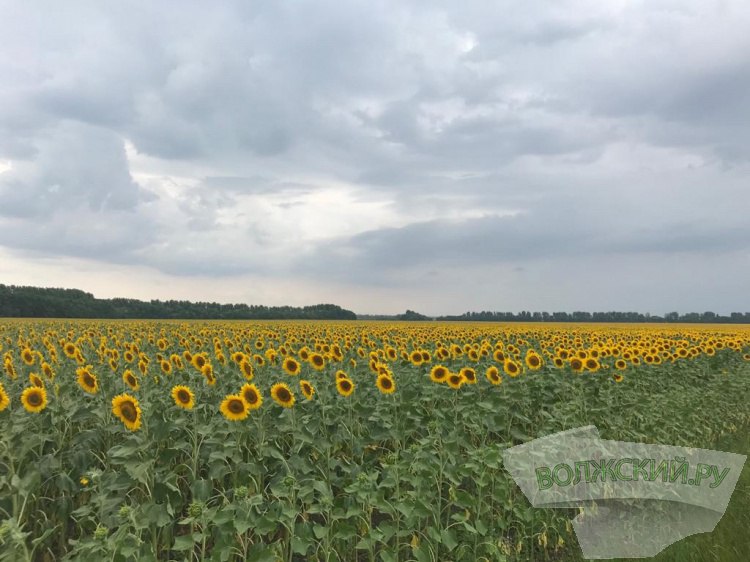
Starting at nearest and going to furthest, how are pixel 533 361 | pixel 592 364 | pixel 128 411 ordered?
pixel 128 411 → pixel 533 361 → pixel 592 364

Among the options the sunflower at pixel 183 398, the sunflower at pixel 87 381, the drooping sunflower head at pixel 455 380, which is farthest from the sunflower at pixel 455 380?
the sunflower at pixel 87 381

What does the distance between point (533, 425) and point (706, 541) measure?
3.74 m

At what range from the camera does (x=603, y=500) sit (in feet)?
23.9

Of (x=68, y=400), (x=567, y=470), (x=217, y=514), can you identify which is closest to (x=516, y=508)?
(x=567, y=470)

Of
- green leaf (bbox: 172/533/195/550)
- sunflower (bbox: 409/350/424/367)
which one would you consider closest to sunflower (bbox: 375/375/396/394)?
sunflower (bbox: 409/350/424/367)

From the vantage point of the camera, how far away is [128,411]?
19.1 ft

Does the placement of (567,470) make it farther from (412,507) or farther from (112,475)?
(112,475)

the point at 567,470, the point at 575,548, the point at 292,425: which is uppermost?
the point at 292,425

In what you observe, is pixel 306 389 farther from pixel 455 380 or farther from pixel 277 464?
pixel 455 380

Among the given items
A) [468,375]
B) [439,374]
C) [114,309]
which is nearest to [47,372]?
[439,374]

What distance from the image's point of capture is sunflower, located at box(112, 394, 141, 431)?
5.74m

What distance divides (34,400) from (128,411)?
5.57 ft

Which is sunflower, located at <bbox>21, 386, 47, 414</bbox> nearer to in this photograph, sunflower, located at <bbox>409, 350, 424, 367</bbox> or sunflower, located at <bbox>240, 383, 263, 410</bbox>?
sunflower, located at <bbox>240, 383, 263, 410</bbox>

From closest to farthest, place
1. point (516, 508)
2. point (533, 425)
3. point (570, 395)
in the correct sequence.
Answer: point (516, 508)
point (533, 425)
point (570, 395)
